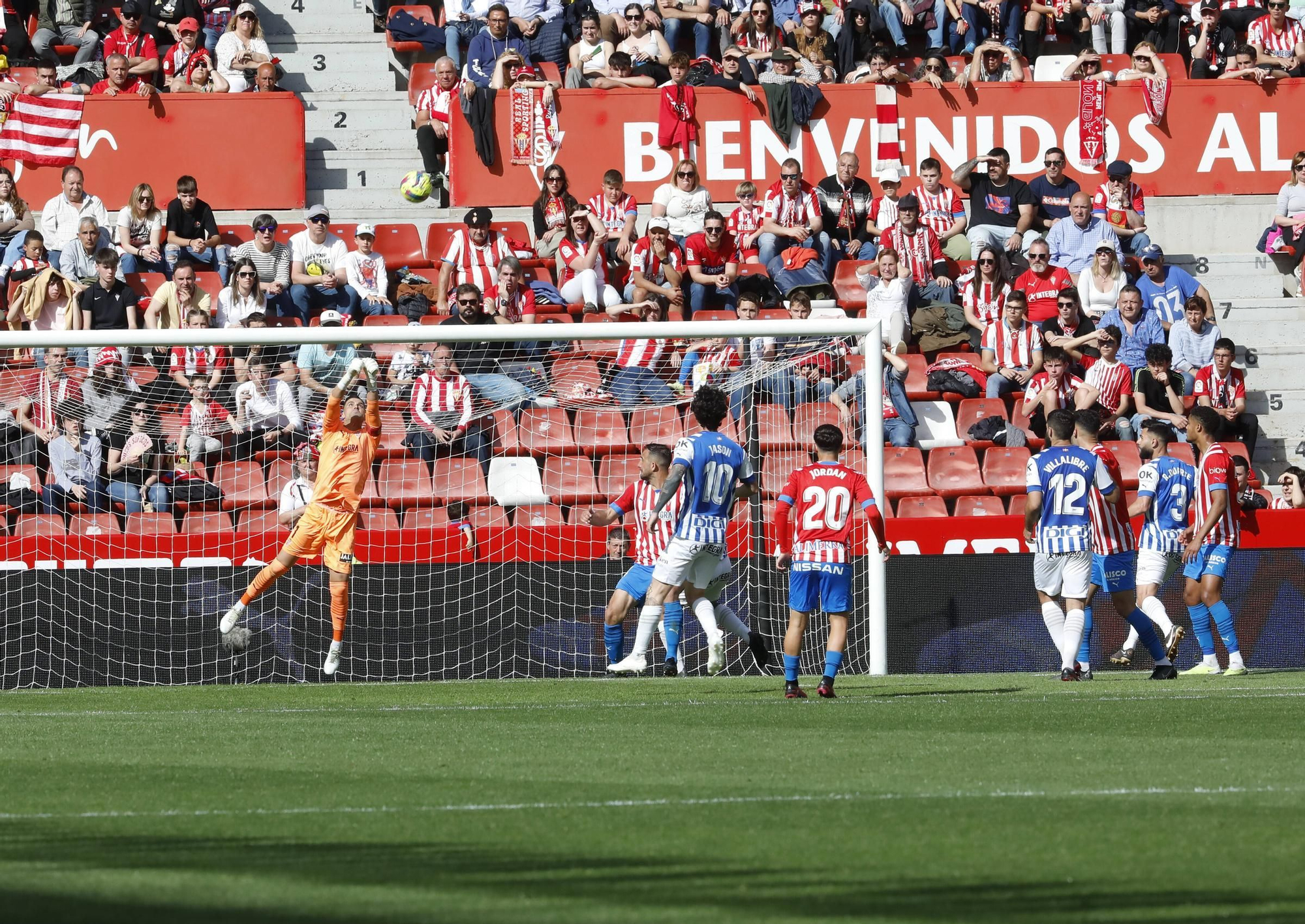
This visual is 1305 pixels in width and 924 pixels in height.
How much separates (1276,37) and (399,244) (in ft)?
35.5

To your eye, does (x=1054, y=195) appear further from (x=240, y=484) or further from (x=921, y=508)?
(x=240, y=484)

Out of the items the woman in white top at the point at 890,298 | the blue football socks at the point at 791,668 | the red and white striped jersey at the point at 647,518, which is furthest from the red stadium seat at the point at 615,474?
the blue football socks at the point at 791,668

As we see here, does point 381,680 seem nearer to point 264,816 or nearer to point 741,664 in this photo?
point 741,664

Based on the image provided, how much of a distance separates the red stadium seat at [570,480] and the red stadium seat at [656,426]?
1.68 feet

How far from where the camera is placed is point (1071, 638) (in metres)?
13.5

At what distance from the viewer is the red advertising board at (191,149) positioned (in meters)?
21.1

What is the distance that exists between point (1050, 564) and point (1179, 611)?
3.21 m

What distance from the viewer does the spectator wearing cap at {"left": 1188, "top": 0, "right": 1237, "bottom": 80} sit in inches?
894

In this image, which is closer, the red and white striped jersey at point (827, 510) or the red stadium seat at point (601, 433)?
the red and white striped jersey at point (827, 510)

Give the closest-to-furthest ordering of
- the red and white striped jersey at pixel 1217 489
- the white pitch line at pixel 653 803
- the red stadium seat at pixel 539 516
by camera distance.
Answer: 1. the white pitch line at pixel 653 803
2. the red and white striped jersey at pixel 1217 489
3. the red stadium seat at pixel 539 516

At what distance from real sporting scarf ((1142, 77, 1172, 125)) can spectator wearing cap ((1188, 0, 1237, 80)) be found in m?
0.86

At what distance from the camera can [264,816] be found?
6223 millimetres

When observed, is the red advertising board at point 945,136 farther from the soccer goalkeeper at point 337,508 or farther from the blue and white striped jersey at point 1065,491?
the blue and white striped jersey at point 1065,491

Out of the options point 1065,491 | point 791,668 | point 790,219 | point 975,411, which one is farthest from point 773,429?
point 791,668
